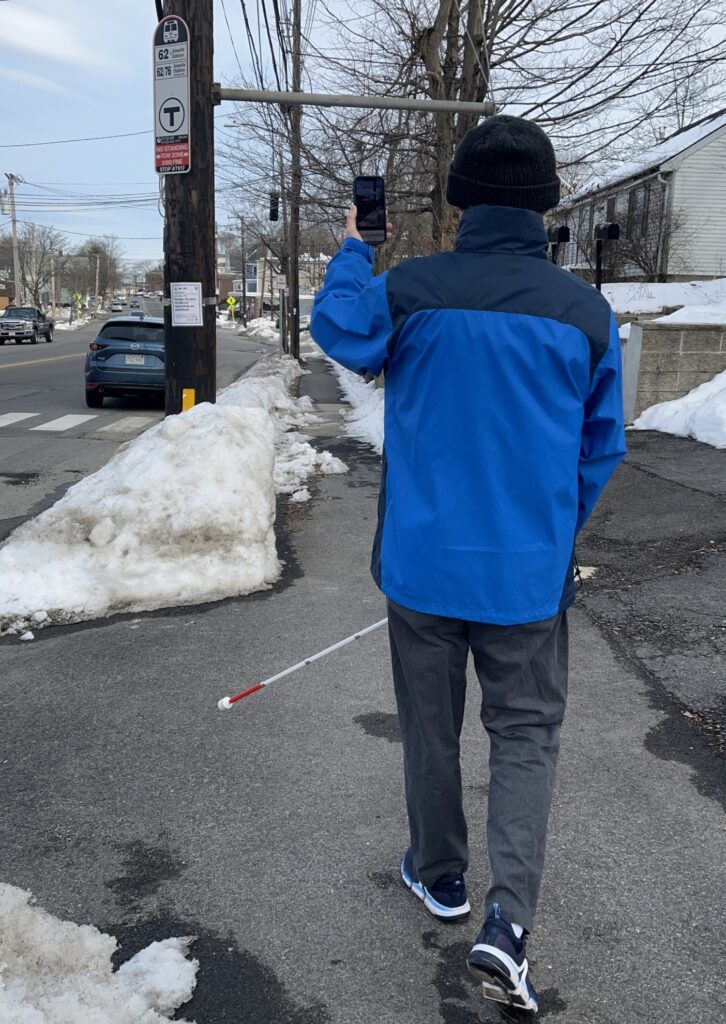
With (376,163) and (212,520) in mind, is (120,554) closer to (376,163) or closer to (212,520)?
(212,520)

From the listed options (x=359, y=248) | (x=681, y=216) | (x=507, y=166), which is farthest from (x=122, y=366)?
(x=681, y=216)

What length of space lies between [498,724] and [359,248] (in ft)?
4.40

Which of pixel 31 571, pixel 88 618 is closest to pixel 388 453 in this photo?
pixel 88 618

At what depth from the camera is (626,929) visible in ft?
8.10

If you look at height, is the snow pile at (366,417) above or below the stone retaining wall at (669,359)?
below

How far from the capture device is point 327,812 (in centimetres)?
309

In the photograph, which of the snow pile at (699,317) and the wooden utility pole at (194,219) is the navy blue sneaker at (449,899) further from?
the snow pile at (699,317)

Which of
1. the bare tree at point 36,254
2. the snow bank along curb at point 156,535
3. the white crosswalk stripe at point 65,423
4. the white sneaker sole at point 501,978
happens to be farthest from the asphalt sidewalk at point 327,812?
the bare tree at point 36,254

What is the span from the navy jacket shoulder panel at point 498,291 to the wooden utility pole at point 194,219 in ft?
20.7

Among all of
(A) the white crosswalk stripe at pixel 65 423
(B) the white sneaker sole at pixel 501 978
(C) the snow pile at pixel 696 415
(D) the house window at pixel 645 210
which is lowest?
(A) the white crosswalk stripe at pixel 65 423

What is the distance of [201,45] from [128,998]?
785 cm

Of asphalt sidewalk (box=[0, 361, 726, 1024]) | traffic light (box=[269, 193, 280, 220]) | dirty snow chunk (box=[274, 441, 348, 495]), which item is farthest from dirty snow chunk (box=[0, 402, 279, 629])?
traffic light (box=[269, 193, 280, 220])

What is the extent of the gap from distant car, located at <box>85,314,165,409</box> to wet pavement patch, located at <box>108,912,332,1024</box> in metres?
14.0

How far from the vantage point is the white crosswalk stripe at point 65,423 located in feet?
43.5
